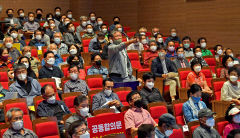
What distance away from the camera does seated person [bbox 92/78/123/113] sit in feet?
11.6

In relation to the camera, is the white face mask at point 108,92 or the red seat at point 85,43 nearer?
the white face mask at point 108,92

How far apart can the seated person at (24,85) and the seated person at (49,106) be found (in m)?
0.41

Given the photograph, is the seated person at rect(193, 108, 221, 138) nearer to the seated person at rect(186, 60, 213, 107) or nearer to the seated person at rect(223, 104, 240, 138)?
the seated person at rect(223, 104, 240, 138)

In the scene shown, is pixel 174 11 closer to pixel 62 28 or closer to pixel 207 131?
pixel 62 28

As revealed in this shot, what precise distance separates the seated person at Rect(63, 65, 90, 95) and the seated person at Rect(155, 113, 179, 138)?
139 centimetres

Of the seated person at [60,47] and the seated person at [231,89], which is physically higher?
the seated person at [60,47]

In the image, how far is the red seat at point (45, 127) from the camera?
286 centimetres

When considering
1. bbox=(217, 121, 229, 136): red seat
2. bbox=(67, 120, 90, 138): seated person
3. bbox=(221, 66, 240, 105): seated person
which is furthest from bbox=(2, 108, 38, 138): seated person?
bbox=(221, 66, 240, 105): seated person

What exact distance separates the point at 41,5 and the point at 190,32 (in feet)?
12.5

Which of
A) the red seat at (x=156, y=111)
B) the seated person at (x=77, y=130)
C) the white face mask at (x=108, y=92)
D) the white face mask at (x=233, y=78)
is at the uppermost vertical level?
the white face mask at (x=233, y=78)

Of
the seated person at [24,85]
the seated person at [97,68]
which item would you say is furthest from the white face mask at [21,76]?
the seated person at [97,68]

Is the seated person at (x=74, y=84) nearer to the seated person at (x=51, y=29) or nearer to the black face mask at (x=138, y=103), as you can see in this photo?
the black face mask at (x=138, y=103)

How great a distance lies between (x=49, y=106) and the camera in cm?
333

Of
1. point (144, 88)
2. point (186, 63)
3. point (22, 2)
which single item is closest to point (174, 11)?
point (186, 63)
